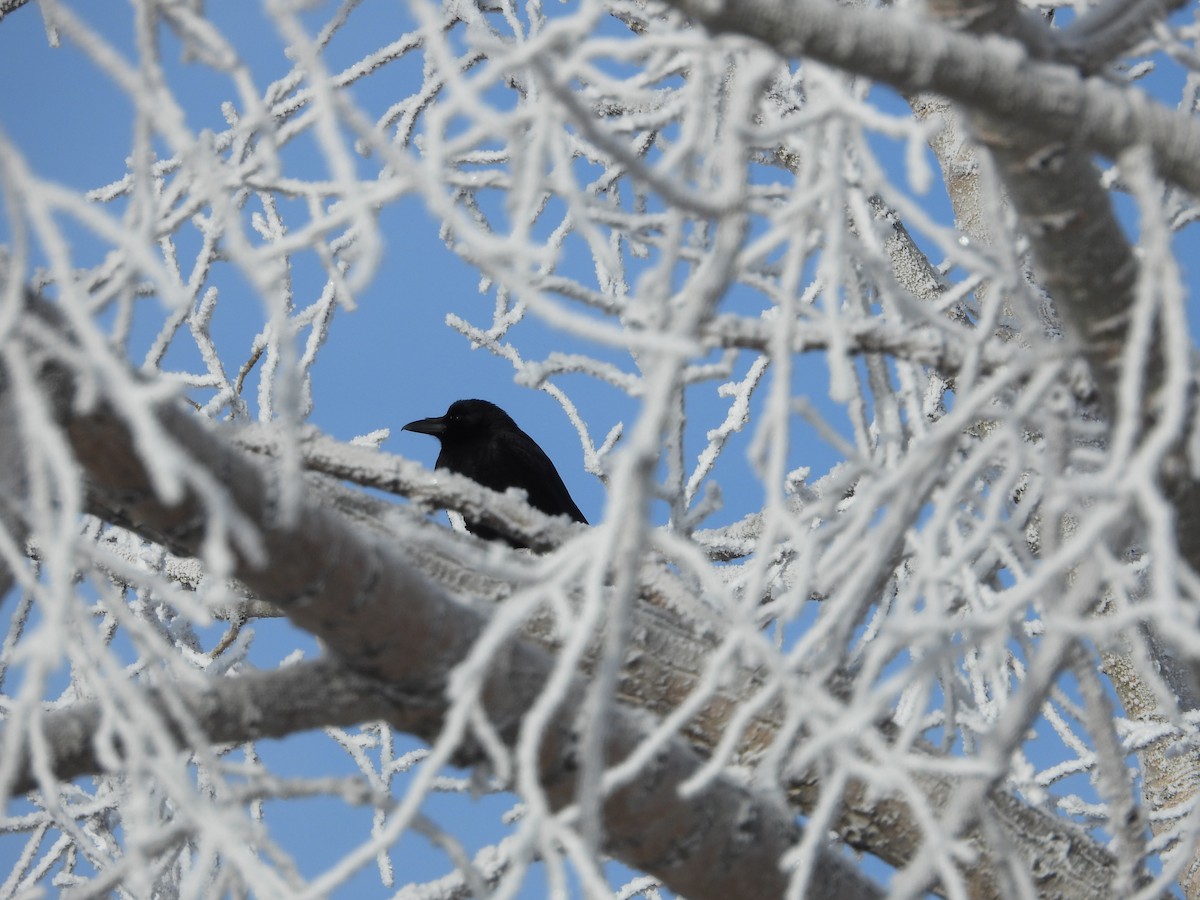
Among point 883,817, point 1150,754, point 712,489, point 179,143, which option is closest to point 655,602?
point 712,489

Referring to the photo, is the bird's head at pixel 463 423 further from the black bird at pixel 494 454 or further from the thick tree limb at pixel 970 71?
the thick tree limb at pixel 970 71

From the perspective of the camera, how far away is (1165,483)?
45.6 inches

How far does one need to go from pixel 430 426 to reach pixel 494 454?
33 centimetres

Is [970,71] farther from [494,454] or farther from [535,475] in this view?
[494,454]

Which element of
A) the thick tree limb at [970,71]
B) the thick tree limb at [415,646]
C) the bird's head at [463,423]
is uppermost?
the thick tree limb at [970,71]

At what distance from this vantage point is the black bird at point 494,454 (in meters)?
5.51

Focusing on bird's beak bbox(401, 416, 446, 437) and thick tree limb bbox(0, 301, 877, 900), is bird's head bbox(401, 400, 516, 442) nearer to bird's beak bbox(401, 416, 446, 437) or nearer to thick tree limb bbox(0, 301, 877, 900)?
bird's beak bbox(401, 416, 446, 437)

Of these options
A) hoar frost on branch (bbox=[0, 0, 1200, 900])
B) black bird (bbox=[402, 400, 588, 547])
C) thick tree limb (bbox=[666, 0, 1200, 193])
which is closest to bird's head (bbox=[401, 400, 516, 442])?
black bird (bbox=[402, 400, 588, 547])

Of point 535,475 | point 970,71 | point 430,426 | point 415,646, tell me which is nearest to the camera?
point 970,71

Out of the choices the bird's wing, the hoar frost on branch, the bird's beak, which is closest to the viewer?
the hoar frost on branch

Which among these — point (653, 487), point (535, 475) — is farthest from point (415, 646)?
point (535, 475)

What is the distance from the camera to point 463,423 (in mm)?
5777

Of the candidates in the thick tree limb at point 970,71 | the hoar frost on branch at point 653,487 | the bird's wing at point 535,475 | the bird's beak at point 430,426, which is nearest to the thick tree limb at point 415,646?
the hoar frost on branch at point 653,487

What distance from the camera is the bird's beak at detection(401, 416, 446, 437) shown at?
5.76m
